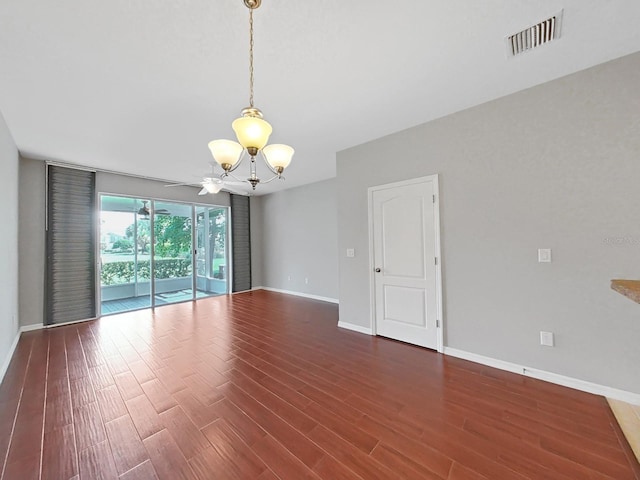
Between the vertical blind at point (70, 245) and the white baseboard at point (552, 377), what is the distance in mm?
5909

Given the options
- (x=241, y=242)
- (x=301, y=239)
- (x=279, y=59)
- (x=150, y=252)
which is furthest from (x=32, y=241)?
(x=279, y=59)

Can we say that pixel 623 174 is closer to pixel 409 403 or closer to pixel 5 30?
pixel 409 403

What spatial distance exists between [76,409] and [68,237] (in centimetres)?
358

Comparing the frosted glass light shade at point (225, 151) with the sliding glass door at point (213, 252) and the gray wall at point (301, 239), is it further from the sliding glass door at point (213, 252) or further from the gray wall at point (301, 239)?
the sliding glass door at point (213, 252)

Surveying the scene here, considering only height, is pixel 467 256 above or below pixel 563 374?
above

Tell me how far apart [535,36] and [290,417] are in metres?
3.34

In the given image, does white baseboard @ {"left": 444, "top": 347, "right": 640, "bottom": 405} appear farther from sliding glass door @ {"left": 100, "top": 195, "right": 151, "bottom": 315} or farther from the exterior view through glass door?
sliding glass door @ {"left": 100, "top": 195, "right": 151, "bottom": 315}

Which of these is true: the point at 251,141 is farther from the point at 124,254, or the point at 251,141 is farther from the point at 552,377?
the point at 124,254

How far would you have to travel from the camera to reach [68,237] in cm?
429

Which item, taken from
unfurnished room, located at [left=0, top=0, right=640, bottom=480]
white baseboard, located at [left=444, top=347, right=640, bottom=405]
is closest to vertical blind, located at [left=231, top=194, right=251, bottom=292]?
unfurnished room, located at [left=0, top=0, right=640, bottom=480]

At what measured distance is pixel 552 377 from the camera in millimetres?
2293

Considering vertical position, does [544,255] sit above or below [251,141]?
below

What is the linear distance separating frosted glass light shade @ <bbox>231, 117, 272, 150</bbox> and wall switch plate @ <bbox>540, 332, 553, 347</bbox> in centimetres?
302

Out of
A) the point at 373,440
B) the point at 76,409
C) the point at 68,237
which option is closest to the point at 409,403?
the point at 373,440
